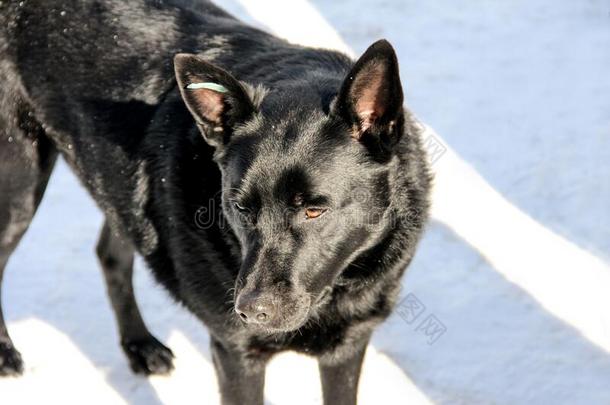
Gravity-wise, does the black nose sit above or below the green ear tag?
below

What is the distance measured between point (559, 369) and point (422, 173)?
1.28 meters

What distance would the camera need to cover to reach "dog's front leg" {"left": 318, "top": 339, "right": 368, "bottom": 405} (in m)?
3.25

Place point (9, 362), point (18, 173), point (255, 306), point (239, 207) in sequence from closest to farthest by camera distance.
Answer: point (255, 306), point (239, 207), point (18, 173), point (9, 362)

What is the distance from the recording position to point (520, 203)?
192 inches

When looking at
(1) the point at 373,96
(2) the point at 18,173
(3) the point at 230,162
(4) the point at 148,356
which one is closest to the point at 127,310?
(4) the point at 148,356

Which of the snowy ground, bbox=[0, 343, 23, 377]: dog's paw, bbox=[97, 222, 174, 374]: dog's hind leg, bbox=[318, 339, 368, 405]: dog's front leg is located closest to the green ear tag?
bbox=[318, 339, 368, 405]: dog's front leg

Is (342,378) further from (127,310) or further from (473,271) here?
(473,271)

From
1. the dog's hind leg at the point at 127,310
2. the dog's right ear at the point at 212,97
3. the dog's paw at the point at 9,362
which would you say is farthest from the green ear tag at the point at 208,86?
the dog's paw at the point at 9,362

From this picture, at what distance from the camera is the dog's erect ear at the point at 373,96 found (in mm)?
2580

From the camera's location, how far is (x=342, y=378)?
3.31 meters

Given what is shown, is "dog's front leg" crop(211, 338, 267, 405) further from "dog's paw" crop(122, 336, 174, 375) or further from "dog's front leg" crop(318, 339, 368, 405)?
"dog's paw" crop(122, 336, 174, 375)

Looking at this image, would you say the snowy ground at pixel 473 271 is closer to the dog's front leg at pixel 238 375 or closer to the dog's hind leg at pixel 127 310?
the dog's hind leg at pixel 127 310

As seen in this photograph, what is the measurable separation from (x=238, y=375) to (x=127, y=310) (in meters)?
1.02

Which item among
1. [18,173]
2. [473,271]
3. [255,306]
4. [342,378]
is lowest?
[473,271]
